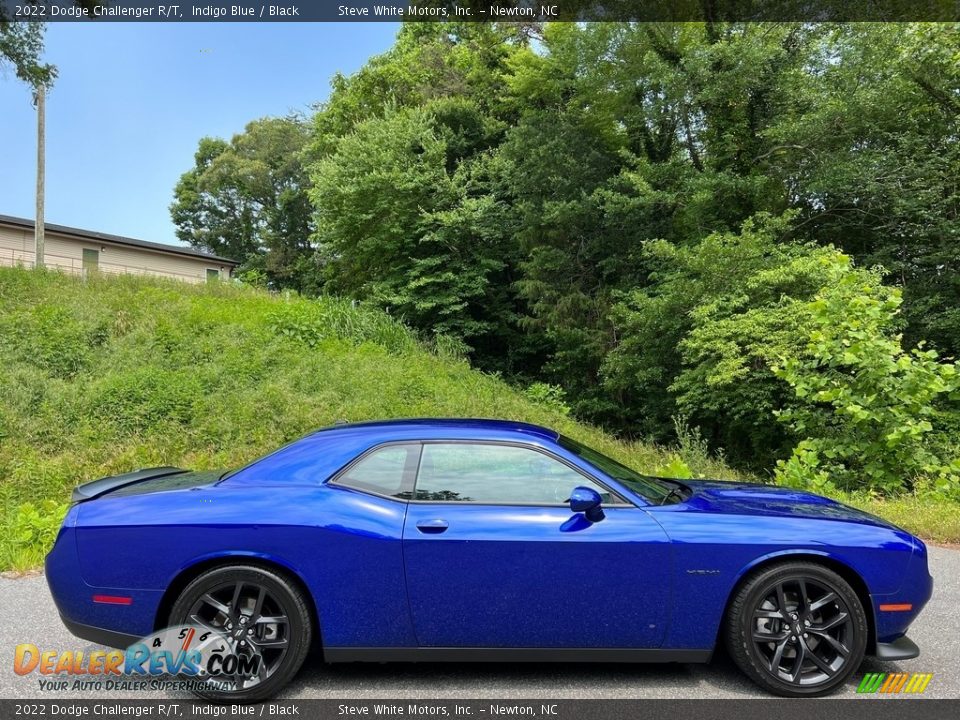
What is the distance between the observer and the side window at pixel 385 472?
319cm

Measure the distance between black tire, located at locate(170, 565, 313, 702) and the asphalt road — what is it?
199 millimetres

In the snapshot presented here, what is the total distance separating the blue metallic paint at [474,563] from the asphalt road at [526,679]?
234 mm

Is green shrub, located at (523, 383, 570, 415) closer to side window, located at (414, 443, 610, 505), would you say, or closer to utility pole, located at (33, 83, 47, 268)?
side window, located at (414, 443, 610, 505)

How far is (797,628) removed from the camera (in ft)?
9.84

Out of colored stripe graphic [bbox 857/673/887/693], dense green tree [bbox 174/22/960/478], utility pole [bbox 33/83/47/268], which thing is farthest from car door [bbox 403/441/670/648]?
utility pole [bbox 33/83/47/268]

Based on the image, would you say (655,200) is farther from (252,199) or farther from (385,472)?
(252,199)

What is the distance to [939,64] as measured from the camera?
12570mm

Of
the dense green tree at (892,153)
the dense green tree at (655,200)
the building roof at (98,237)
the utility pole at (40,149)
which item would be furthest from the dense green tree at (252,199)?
the dense green tree at (892,153)

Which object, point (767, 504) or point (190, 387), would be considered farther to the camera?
point (190, 387)

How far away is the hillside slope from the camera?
28.8 ft

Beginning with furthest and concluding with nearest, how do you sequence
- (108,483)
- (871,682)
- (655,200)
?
(655,200)
(108,483)
(871,682)

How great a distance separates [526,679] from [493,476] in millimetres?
1043

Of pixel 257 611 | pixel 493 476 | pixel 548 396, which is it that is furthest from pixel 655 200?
pixel 257 611

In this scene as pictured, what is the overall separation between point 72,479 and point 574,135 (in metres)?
15.2
